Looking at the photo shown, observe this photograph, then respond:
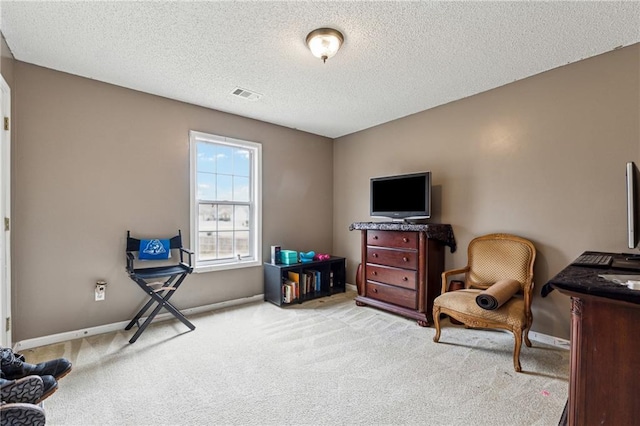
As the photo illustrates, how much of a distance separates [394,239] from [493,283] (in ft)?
3.53

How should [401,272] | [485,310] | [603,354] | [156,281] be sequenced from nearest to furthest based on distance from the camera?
1. [603,354]
2. [485,310]
3. [156,281]
4. [401,272]

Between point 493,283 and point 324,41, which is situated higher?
point 324,41

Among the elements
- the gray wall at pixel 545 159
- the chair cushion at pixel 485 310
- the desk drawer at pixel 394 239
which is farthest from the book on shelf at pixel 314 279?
the chair cushion at pixel 485 310

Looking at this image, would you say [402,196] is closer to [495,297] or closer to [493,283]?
[493,283]

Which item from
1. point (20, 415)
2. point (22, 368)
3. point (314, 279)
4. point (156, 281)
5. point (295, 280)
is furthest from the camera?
point (314, 279)

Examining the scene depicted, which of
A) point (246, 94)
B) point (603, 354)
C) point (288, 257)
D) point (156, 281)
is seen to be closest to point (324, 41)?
point (246, 94)

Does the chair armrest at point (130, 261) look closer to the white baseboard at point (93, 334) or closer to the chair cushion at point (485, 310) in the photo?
the white baseboard at point (93, 334)

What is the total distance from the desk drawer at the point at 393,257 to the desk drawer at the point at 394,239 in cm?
6

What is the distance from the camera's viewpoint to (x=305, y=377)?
2139 mm

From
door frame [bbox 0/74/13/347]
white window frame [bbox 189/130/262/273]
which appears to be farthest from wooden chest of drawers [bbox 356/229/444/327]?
door frame [bbox 0/74/13/347]

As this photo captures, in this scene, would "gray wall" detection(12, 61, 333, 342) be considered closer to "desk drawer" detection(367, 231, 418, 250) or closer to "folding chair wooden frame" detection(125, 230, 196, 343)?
"folding chair wooden frame" detection(125, 230, 196, 343)

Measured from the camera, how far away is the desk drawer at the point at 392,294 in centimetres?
329

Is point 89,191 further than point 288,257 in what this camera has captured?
No

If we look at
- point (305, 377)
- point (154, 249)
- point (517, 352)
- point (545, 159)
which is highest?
point (545, 159)
